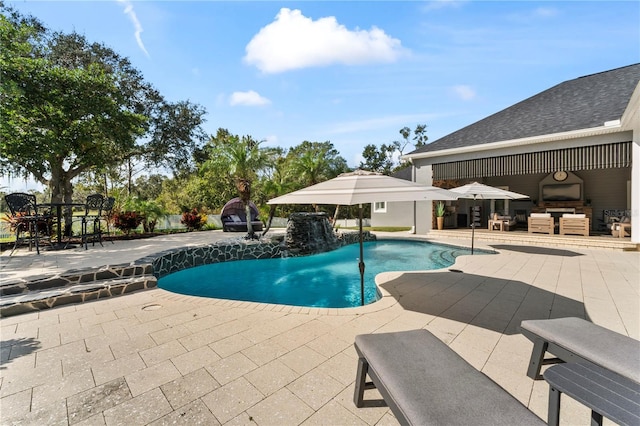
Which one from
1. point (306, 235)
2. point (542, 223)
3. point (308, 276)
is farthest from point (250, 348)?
point (542, 223)

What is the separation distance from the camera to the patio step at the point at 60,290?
14.0 feet

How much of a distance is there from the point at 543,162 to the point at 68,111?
17166 mm

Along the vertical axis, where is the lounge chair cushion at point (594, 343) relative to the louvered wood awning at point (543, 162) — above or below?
below

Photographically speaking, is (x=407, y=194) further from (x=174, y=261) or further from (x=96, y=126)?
(x=96, y=126)

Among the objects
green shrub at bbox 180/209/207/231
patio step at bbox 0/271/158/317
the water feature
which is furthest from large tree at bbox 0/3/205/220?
the water feature

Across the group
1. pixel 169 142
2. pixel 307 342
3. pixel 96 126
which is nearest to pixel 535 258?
pixel 307 342

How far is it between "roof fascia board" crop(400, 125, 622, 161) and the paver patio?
6114 millimetres

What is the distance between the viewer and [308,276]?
27.0ft

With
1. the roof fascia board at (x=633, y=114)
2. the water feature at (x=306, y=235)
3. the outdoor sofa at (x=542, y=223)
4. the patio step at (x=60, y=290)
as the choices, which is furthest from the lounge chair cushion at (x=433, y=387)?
the outdoor sofa at (x=542, y=223)

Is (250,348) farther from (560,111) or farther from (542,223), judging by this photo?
(560,111)

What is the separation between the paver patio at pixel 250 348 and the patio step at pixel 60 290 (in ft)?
0.66

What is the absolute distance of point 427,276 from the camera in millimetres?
5871

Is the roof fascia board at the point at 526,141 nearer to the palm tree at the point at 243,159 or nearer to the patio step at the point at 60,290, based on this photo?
the palm tree at the point at 243,159

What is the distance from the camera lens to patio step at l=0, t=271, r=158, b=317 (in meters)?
4.26
